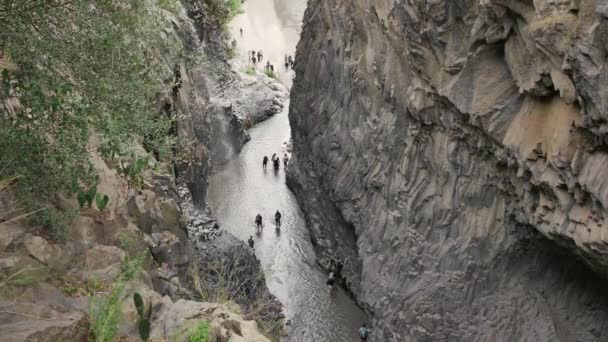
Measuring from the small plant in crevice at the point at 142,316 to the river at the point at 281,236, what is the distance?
959cm

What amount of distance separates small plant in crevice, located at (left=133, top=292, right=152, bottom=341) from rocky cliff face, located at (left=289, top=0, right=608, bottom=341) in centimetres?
815

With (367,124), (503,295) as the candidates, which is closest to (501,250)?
(503,295)

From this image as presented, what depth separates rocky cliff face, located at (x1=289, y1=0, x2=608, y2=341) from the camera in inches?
404

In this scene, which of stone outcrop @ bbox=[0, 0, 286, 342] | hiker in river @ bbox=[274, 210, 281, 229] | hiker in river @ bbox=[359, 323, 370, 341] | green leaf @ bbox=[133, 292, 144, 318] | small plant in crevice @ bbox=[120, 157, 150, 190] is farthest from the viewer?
hiker in river @ bbox=[274, 210, 281, 229]

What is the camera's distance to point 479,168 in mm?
14266

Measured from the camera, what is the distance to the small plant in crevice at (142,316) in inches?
298

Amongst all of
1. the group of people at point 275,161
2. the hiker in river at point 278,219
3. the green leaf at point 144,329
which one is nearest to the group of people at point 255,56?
the group of people at point 275,161

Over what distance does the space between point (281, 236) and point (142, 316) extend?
58.4ft

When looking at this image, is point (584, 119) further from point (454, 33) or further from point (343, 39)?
point (343, 39)

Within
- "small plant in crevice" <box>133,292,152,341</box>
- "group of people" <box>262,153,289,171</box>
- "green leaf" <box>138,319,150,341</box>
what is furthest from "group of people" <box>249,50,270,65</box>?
"green leaf" <box>138,319,150,341</box>

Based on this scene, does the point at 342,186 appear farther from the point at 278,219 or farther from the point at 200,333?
the point at 200,333

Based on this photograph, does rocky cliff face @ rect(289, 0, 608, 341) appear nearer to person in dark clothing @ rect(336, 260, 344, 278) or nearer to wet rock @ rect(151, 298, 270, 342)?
person in dark clothing @ rect(336, 260, 344, 278)

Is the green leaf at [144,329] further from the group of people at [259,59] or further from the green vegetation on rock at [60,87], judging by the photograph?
the group of people at [259,59]

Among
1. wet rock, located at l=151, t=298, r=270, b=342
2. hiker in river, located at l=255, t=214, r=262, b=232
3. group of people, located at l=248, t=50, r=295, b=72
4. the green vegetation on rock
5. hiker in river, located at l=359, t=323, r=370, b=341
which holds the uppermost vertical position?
the green vegetation on rock
